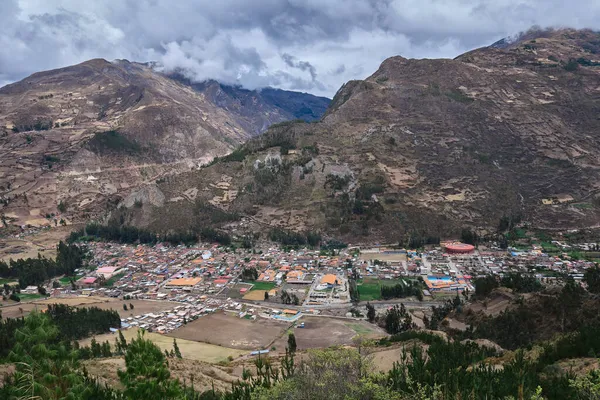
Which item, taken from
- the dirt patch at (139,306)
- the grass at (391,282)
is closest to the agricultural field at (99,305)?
the dirt patch at (139,306)

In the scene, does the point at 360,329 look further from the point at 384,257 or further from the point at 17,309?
the point at 17,309

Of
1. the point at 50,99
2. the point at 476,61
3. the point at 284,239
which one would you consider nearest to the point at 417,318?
A: the point at 284,239

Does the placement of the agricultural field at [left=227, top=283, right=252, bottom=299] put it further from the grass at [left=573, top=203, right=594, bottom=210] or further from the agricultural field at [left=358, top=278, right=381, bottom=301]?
the grass at [left=573, top=203, right=594, bottom=210]

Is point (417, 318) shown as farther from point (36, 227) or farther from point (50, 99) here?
point (50, 99)

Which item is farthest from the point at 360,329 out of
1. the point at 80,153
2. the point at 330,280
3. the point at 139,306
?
the point at 80,153

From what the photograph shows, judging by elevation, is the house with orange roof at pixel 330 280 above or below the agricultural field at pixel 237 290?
above

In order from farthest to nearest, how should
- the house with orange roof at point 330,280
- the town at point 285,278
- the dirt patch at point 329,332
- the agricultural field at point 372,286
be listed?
the house with orange roof at point 330,280, the agricultural field at point 372,286, the town at point 285,278, the dirt patch at point 329,332

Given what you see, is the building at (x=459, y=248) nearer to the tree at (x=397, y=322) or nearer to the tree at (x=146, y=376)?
the tree at (x=397, y=322)
